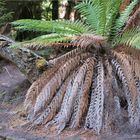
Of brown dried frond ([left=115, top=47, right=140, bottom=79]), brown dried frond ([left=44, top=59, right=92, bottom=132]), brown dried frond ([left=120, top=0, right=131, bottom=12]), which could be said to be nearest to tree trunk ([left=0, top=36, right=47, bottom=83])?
brown dried frond ([left=44, top=59, right=92, bottom=132])

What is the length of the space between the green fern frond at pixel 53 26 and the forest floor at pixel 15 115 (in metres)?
1.38

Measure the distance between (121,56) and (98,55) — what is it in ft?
1.52

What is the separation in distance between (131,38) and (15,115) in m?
2.34

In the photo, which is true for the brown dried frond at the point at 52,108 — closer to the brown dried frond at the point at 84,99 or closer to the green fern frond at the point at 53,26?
the brown dried frond at the point at 84,99

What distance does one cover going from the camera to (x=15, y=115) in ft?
21.1

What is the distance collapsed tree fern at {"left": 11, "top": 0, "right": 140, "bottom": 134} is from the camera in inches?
230

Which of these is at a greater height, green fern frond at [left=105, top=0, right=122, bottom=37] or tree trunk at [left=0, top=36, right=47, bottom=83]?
green fern frond at [left=105, top=0, right=122, bottom=37]

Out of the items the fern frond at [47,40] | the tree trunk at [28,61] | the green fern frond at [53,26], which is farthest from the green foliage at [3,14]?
the fern frond at [47,40]

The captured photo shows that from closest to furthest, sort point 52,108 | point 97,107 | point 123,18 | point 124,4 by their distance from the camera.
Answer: point 97,107, point 52,108, point 123,18, point 124,4

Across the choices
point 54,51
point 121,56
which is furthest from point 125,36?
point 54,51

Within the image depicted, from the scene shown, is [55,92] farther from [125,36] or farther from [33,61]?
[125,36]

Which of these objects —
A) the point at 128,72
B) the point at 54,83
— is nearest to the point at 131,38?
the point at 128,72

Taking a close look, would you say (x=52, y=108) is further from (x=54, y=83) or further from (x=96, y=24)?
(x=96, y=24)

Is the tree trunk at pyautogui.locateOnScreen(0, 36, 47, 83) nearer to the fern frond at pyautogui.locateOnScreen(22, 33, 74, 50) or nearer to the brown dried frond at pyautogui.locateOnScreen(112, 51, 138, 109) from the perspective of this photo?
the fern frond at pyautogui.locateOnScreen(22, 33, 74, 50)
